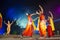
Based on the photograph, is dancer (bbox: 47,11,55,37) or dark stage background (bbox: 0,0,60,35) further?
dark stage background (bbox: 0,0,60,35)

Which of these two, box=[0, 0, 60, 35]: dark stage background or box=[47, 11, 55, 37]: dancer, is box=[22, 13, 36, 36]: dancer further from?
box=[47, 11, 55, 37]: dancer

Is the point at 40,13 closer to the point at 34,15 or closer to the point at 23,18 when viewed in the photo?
the point at 34,15

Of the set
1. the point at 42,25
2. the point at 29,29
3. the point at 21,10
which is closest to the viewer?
the point at 42,25

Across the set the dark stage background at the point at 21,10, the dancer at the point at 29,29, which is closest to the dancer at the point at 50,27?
the dark stage background at the point at 21,10

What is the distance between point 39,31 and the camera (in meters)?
8.26

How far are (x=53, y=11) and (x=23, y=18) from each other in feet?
5.10

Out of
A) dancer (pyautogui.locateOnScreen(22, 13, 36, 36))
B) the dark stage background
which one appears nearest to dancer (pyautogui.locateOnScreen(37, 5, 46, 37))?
the dark stage background

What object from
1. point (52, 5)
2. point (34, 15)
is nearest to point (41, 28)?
point (34, 15)

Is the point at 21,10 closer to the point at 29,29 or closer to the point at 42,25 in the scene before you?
the point at 29,29

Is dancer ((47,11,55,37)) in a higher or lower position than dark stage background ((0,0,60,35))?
lower

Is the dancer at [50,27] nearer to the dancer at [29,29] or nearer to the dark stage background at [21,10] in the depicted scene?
the dark stage background at [21,10]

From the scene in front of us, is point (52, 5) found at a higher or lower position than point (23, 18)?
higher

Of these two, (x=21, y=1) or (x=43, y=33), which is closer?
(x=43, y=33)

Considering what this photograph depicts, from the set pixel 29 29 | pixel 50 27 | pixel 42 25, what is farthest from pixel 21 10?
pixel 50 27
